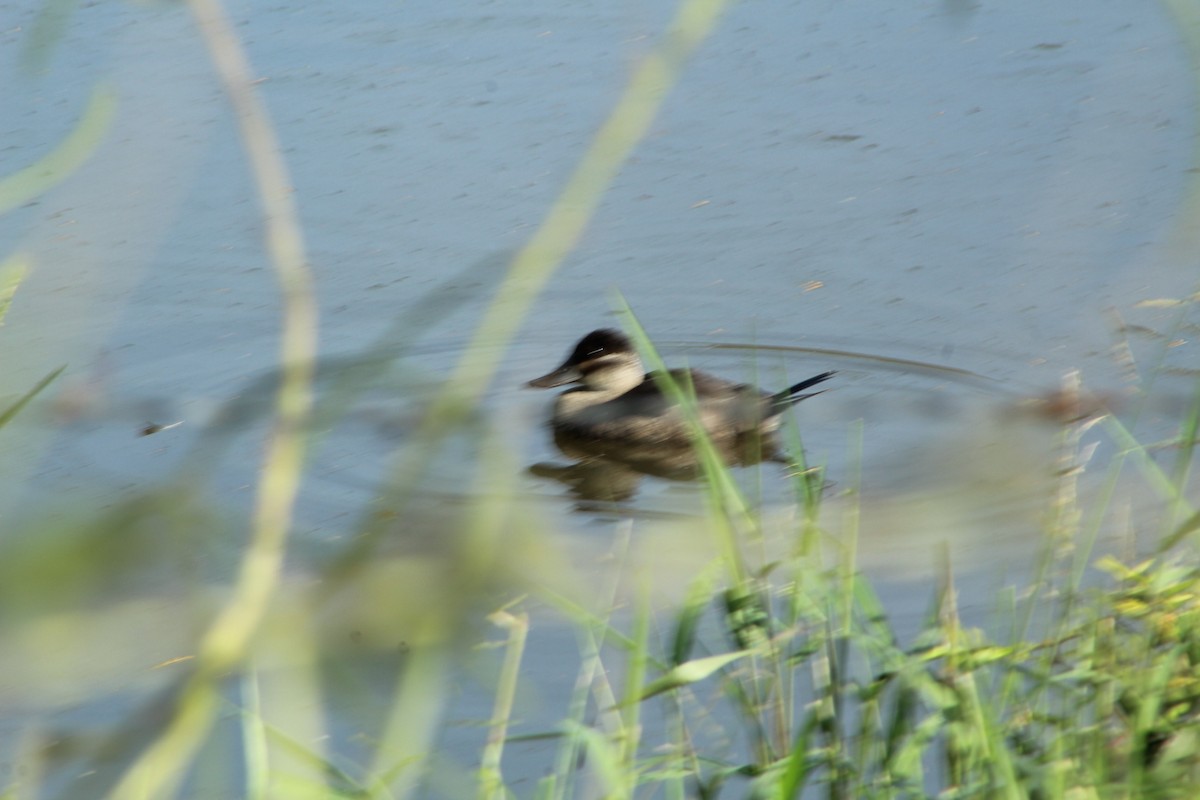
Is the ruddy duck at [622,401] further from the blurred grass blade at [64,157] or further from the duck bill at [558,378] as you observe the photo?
the blurred grass blade at [64,157]

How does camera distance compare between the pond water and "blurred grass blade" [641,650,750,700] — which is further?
the pond water

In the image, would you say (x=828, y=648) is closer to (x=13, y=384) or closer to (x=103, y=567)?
(x=103, y=567)

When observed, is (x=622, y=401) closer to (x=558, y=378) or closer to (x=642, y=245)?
(x=558, y=378)

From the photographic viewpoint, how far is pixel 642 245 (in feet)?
18.6

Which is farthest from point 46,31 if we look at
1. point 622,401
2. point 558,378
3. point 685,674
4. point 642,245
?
point 642,245

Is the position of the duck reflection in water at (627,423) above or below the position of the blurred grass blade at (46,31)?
below

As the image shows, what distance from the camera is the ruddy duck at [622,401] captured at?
16.0 feet

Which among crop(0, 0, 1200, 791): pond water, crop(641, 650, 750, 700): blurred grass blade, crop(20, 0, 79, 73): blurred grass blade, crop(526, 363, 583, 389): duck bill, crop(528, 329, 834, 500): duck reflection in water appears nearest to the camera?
crop(20, 0, 79, 73): blurred grass blade

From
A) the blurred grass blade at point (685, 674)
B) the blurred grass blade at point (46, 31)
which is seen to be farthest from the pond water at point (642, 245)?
the blurred grass blade at point (46, 31)

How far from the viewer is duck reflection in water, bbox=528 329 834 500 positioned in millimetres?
4871

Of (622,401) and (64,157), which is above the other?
(64,157)

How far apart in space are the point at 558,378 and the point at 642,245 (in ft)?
2.06

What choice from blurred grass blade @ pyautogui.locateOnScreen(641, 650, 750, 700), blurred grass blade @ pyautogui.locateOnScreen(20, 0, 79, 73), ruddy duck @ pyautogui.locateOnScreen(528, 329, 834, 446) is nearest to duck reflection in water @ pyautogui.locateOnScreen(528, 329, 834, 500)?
ruddy duck @ pyautogui.locateOnScreen(528, 329, 834, 446)

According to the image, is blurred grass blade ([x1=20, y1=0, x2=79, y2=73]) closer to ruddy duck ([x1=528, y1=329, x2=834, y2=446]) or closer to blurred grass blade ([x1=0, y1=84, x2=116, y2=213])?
blurred grass blade ([x1=0, y1=84, x2=116, y2=213])
